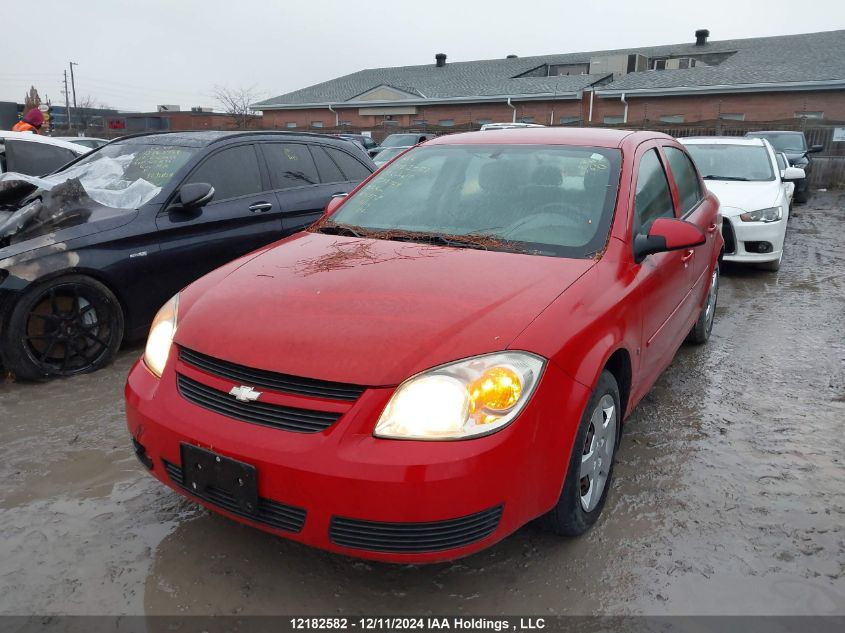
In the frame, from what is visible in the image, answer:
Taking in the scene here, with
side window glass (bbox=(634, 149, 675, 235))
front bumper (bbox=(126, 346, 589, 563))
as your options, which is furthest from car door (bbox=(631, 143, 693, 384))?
front bumper (bbox=(126, 346, 589, 563))

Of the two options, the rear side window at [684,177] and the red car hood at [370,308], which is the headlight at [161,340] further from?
the rear side window at [684,177]

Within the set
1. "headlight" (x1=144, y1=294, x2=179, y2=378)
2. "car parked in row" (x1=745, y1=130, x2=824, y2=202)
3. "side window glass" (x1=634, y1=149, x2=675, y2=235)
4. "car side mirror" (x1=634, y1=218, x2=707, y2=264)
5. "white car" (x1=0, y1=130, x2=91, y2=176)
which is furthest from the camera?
"car parked in row" (x1=745, y1=130, x2=824, y2=202)

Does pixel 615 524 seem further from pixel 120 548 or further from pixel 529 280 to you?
pixel 120 548

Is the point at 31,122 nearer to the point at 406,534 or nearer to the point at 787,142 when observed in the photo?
the point at 406,534

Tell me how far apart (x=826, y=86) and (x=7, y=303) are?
28232mm

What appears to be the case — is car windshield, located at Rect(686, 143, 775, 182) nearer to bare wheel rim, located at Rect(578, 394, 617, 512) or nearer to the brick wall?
bare wheel rim, located at Rect(578, 394, 617, 512)

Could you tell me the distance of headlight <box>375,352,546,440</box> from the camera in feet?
6.57

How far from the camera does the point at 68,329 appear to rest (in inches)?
165

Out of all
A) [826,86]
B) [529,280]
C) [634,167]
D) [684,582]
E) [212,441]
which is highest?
[826,86]

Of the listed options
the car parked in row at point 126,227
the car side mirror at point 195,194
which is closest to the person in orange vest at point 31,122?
the car parked in row at point 126,227

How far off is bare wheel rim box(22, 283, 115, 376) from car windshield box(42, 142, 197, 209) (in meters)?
0.77

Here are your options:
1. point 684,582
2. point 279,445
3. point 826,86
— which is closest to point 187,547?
point 279,445

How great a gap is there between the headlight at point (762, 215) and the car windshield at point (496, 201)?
4.73 metres

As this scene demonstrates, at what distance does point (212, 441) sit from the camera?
213cm
